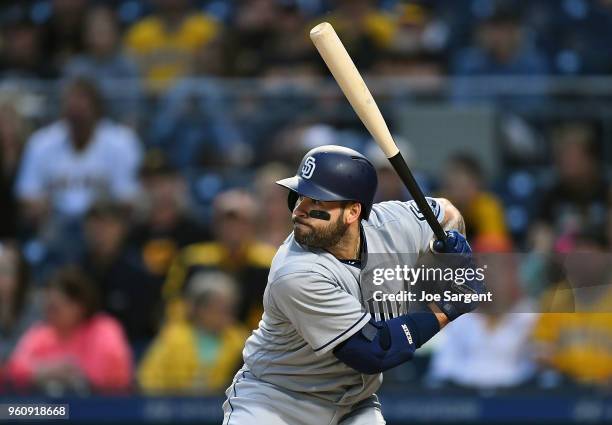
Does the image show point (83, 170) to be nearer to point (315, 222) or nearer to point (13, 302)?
point (13, 302)

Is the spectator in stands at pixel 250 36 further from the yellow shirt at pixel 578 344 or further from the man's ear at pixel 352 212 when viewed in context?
the man's ear at pixel 352 212

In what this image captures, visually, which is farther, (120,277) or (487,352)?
(120,277)

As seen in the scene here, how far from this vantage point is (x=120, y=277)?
8016mm

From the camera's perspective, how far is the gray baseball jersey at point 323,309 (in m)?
4.65

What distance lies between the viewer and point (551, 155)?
28.5 ft

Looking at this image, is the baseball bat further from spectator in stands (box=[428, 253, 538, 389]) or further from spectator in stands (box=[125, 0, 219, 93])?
spectator in stands (box=[125, 0, 219, 93])

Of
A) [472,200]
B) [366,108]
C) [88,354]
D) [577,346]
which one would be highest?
[366,108]

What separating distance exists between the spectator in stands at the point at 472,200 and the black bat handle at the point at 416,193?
10.2ft

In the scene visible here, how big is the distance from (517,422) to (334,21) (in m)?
3.59

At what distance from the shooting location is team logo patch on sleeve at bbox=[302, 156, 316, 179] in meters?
4.66

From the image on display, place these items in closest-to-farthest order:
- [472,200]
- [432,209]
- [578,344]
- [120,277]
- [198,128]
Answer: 1. [432,209]
2. [578,344]
3. [120,277]
4. [472,200]
5. [198,128]

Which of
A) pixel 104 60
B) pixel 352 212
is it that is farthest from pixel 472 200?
pixel 352 212

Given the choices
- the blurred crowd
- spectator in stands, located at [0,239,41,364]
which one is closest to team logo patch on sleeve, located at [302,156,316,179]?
the blurred crowd

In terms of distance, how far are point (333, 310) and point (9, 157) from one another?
4971 mm
